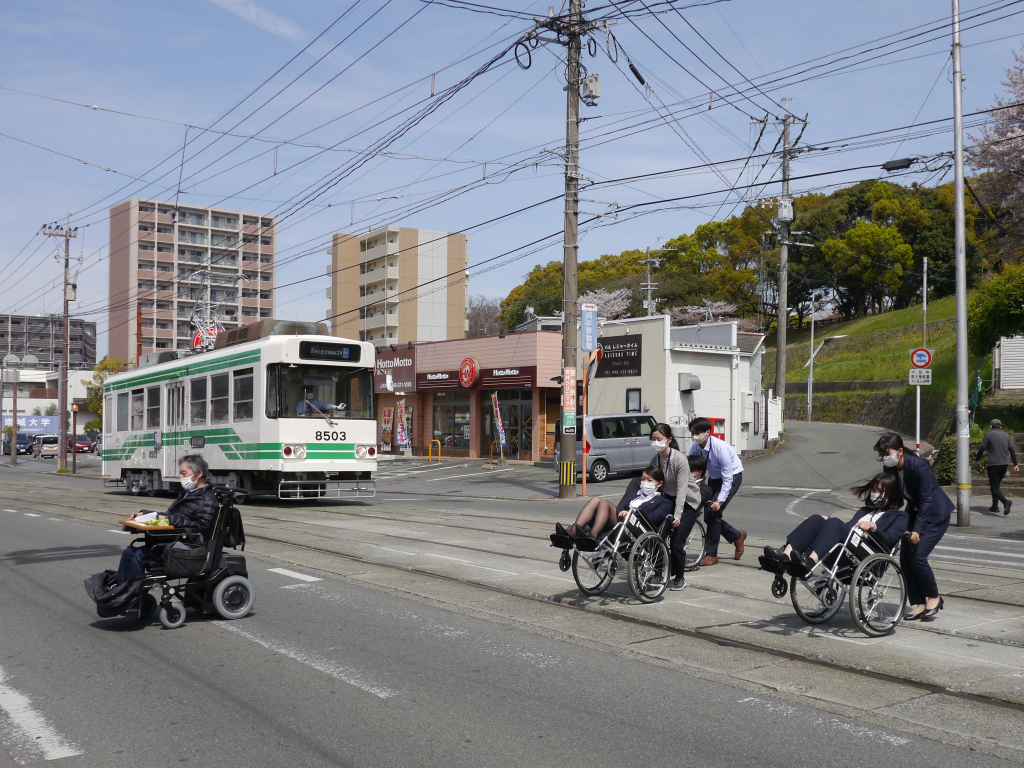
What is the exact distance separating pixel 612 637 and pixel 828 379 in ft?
185

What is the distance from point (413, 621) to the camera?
7.40m

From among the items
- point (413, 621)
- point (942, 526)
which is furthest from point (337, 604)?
point (942, 526)

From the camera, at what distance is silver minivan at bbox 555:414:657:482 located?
26.5 m

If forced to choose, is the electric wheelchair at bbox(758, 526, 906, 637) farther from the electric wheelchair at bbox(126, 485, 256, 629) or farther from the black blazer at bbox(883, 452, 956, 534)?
the electric wheelchair at bbox(126, 485, 256, 629)

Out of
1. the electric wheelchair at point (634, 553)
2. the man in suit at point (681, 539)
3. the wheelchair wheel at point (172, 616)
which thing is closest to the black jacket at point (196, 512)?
the wheelchair wheel at point (172, 616)

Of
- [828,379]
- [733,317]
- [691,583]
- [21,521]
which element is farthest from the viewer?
[733,317]

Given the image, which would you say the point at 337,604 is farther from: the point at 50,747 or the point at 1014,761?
the point at 1014,761

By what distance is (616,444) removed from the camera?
87.3 ft

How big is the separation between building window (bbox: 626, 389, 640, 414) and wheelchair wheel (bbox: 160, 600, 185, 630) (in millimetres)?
27002

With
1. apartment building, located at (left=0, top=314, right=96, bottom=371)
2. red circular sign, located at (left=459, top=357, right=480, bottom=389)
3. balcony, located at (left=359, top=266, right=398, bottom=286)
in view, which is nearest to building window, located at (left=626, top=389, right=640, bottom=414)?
red circular sign, located at (left=459, top=357, right=480, bottom=389)

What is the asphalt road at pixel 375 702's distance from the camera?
4.38 meters

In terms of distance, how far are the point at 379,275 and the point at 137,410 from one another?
53.8 meters

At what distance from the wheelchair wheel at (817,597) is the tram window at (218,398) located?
45.6ft

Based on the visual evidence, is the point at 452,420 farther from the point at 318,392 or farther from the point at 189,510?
the point at 189,510
